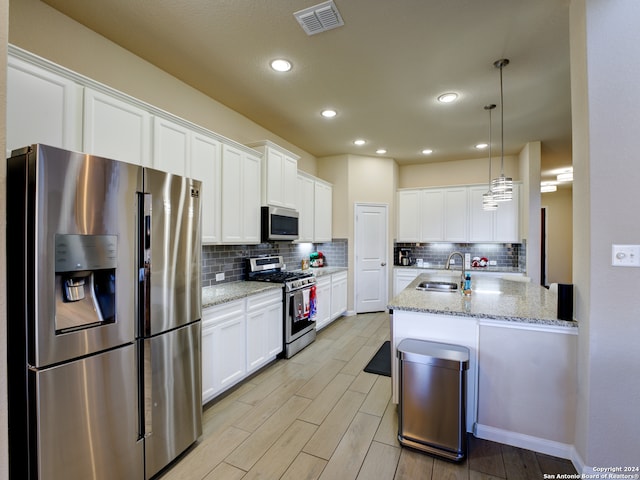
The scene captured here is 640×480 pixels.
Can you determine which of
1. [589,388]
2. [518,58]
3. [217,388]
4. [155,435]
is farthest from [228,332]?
[518,58]

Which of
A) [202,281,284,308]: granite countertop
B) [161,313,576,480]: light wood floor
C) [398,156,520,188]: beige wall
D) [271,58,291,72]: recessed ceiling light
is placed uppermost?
[271,58,291,72]: recessed ceiling light

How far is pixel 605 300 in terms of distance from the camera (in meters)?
1.69

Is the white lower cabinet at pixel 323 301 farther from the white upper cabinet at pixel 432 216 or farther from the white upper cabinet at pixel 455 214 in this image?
the white upper cabinet at pixel 455 214

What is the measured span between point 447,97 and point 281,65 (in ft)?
5.93

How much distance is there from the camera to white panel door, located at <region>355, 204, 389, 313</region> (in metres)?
5.48

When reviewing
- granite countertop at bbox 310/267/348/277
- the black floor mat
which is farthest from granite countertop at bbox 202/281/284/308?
the black floor mat

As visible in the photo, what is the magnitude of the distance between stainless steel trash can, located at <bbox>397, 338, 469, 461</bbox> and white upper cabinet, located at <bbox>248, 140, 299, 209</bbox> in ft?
7.69

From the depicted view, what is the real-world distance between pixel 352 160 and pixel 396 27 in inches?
131

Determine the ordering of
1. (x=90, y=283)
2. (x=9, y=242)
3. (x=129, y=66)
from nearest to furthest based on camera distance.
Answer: (x=9, y=242)
(x=90, y=283)
(x=129, y=66)

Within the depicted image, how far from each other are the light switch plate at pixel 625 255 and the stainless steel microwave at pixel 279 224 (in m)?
2.91

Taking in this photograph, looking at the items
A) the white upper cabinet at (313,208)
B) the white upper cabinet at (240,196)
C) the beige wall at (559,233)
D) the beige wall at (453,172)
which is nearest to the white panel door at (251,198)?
the white upper cabinet at (240,196)

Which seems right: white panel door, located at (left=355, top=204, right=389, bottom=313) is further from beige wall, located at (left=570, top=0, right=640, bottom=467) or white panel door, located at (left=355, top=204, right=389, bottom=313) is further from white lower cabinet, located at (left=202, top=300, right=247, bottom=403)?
beige wall, located at (left=570, top=0, right=640, bottom=467)

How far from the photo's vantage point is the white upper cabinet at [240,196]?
10.0ft

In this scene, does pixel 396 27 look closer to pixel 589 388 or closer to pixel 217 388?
pixel 589 388
